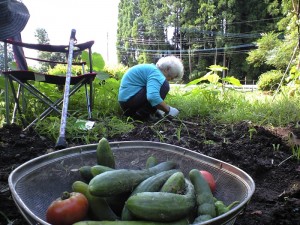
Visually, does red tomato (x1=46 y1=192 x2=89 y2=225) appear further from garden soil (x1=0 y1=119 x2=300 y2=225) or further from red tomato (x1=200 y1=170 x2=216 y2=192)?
red tomato (x1=200 y1=170 x2=216 y2=192)

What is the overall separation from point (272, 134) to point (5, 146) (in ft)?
7.67

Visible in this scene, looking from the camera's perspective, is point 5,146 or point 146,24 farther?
point 146,24

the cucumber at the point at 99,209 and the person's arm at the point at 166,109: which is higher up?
the cucumber at the point at 99,209

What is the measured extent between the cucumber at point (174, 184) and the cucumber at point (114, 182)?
0.13 meters

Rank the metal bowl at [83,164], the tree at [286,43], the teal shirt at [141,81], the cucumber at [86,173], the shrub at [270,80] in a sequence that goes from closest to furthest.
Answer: the metal bowl at [83,164] → the cucumber at [86,173] → the teal shirt at [141,81] → the tree at [286,43] → the shrub at [270,80]

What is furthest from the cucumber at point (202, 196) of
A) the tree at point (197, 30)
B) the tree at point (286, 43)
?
the tree at point (197, 30)

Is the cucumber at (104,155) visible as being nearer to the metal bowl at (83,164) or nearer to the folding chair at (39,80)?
the metal bowl at (83,164)

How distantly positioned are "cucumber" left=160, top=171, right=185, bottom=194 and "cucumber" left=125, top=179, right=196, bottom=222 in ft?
0.25

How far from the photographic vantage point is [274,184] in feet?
6.04

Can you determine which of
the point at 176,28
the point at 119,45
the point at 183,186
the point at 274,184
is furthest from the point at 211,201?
the point at 119,45

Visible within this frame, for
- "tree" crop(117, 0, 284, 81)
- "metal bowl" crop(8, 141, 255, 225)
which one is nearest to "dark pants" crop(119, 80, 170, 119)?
"metal bowl" crop(8, 141, 255, 225)

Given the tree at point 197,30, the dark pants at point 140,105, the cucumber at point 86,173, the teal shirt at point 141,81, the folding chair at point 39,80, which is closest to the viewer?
the cucumber at point 86,173

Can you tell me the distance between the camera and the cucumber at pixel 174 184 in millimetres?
1104

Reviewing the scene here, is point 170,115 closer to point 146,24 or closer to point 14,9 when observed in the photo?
point 14,9
